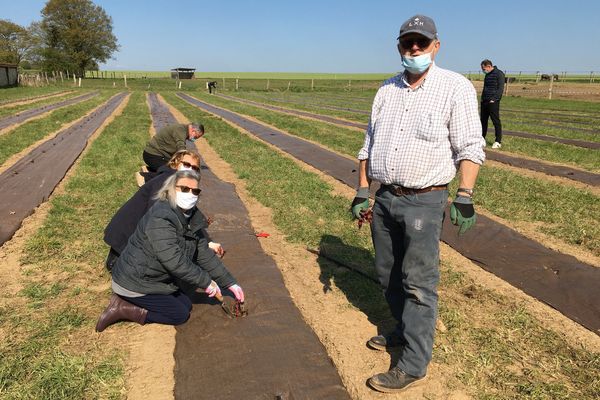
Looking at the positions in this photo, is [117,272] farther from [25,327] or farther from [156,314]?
[25,327]

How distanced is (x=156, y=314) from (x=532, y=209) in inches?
222

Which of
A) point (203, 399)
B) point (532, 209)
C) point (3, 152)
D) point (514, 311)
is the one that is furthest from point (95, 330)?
point (3, 152)

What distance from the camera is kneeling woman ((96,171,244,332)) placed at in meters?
3.28

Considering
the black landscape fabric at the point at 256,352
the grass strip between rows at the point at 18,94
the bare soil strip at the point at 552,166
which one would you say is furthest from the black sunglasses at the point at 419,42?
the grass strip between rows at the point at 18,94

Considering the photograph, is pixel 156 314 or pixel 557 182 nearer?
pixel 156 314

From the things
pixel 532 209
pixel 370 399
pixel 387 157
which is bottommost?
pixel 370 399

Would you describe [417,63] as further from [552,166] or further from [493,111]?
[493,111]

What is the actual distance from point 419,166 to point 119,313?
103 inches

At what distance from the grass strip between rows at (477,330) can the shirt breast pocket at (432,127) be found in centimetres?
167

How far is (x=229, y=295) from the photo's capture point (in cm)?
408

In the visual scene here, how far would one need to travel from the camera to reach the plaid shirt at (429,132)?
267 cm

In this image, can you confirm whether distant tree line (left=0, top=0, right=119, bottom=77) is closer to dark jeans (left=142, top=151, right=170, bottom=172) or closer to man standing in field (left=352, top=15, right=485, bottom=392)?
dark jeans (left=142, top=151, right=170, bottom=172)

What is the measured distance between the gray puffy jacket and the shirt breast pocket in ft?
6.09

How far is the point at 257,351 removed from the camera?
10.5ft
